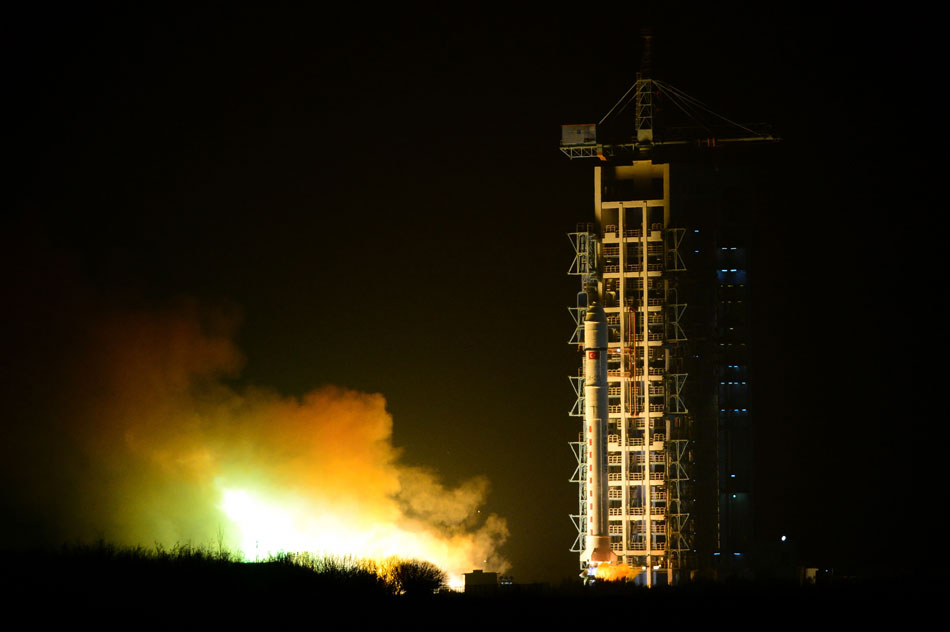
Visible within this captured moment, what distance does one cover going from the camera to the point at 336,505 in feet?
161

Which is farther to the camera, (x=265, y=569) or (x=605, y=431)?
(x=605, y=431)

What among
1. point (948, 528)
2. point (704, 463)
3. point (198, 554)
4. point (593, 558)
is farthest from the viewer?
point (948, 528)

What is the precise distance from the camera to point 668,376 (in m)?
47.2

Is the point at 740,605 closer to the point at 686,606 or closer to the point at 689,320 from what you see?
the point at 686,606

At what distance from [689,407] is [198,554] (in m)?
19.3

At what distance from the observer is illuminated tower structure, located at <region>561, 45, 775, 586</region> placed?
155 ft

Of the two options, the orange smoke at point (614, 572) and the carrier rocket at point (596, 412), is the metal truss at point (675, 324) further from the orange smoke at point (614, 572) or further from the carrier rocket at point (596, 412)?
the orange smoke at point (614, 572)

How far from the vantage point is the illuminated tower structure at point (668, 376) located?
47.2 m

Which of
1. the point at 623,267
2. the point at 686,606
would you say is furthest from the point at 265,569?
the point at 623,267

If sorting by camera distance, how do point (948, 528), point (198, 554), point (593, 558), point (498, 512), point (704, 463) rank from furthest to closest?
point (948, 528) → point (498, 512) → point (704, 463) → point (593, 558) → point (198, 554)

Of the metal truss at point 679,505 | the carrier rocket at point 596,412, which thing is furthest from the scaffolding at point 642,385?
the carrier rocket at point 596,412

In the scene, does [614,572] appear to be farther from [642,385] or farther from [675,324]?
[675,324]

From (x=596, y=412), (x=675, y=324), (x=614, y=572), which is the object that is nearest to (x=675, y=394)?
(x=675, y=324)

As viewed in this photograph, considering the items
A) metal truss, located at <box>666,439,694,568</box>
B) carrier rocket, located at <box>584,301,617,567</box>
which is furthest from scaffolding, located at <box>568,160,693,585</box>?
carrier rocket, located at <box>584,301,617,567</box>
